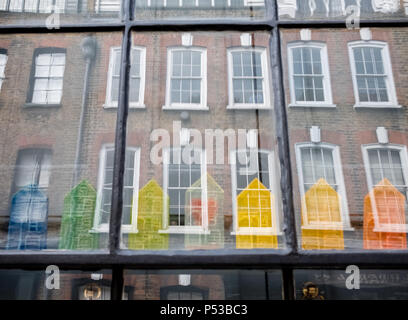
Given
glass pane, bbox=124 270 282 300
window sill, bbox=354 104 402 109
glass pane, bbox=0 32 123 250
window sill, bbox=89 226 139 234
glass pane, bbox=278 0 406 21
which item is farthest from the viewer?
window sill, bbox=354 104 402 109

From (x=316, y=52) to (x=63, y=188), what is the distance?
2.22m

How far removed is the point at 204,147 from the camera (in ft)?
8.75

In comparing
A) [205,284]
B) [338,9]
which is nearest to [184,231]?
[205,284]

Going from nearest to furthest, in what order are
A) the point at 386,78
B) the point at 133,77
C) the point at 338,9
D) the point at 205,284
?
1. the point at 205,284
2. the point at 133,77
3. the point at 338,9
4. the point at 386,78

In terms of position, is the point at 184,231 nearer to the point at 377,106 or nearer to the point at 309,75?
the point at 309,75

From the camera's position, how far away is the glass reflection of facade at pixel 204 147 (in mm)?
2043

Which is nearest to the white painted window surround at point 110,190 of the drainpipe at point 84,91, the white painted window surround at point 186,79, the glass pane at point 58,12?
the drainpipe at point 84,91

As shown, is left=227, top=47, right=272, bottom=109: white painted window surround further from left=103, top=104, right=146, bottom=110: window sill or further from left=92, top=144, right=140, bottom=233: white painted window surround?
left=92, top=144, right=140, bottom=233: white painted window surround

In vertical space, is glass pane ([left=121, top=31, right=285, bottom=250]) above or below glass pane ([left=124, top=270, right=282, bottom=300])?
above

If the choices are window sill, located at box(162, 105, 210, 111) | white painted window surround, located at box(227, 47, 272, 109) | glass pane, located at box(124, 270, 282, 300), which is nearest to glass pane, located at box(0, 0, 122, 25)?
window sill, located at box(162, 105, 210, 111)

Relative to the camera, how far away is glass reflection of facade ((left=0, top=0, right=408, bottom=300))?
6.70 feet

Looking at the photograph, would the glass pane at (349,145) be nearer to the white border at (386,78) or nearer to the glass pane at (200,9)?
the white border at (386,78)

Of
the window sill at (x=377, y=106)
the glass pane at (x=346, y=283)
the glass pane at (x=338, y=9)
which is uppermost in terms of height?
the glass pane at (x=338, y=9)
